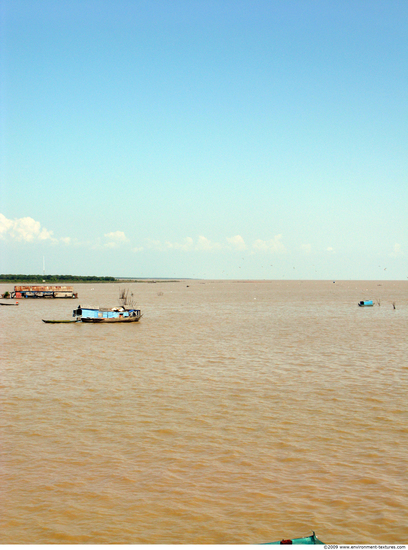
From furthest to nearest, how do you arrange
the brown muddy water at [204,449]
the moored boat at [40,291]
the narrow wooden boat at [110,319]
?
the moored boat at [40,291] → the narrow wooden boat at [110,319] → the brown muddy water at [204,449]

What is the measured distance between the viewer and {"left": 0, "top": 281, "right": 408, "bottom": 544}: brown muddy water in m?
10.4

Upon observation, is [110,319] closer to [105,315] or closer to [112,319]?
[112,319]

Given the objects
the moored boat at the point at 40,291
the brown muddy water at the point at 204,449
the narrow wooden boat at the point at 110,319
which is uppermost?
the moored boat at the point at 40,291

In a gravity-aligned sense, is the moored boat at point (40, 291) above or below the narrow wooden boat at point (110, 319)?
above

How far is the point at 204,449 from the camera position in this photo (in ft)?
48.1

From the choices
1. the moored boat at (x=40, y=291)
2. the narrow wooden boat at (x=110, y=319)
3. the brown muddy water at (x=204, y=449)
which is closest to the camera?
the brown muddy water at (x=204, y=449)

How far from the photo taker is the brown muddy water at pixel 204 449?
10.4 metres

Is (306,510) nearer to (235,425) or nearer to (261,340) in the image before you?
(235,425)

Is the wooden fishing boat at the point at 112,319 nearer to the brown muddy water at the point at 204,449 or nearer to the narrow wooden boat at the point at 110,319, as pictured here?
the narrow wooden boat at the point at 110,319

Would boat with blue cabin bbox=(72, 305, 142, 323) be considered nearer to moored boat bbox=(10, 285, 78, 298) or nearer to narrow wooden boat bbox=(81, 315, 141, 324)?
narrow wooden boat bbox=(81, 315, 141, 324)

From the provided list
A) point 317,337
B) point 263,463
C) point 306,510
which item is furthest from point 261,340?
point 306,510

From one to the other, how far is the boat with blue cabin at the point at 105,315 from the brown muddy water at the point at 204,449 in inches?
952

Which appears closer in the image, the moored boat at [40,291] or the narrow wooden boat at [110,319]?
the narrow wooden boat at [110,319]

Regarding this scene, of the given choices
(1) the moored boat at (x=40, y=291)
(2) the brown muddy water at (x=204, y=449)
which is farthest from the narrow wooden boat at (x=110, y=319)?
(1) the moored boat at (x=40, y=291)
